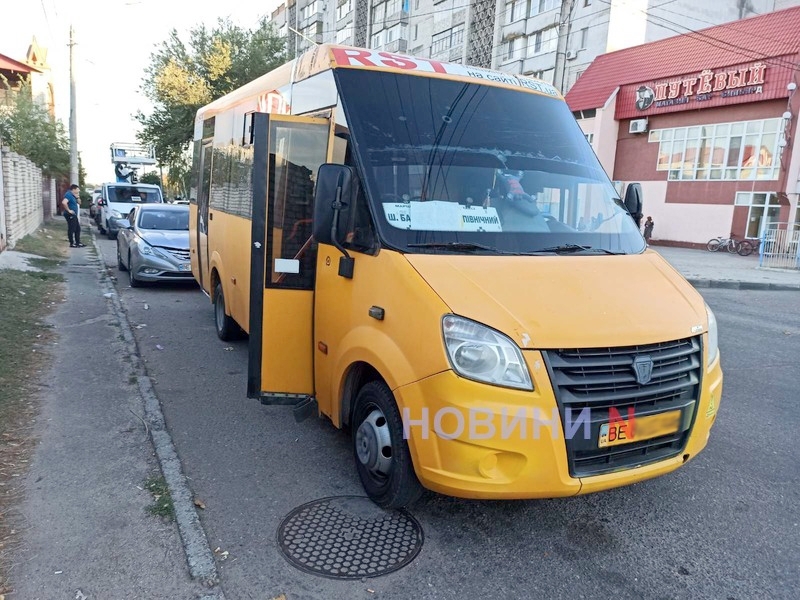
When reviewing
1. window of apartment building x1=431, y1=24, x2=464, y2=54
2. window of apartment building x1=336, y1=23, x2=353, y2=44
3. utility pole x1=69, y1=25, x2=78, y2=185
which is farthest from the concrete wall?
window of apartment building x1=336, y1=23, x2=353, y2=44

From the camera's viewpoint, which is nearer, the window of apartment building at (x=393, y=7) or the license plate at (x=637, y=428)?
the license plate at (x=637, y=428)

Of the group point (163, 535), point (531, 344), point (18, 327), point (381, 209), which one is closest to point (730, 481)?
point (531, 344)

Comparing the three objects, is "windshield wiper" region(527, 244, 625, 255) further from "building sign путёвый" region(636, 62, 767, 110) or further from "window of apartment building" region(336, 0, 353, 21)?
"window of apartment building" region(336, 0, 353, 21)

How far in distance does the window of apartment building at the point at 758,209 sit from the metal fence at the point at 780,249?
579 centimetres

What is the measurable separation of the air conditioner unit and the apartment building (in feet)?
15.7

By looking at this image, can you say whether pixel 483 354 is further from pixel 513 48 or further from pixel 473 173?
pixel 513 48

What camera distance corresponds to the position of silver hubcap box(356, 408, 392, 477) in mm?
3355

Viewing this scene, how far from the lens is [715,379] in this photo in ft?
11.1

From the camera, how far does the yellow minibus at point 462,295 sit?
2.81 metres

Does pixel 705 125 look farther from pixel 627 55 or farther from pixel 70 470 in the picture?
pixel 70 470

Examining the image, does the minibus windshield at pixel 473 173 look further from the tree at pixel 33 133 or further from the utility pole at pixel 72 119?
the tree at pixel 33 133

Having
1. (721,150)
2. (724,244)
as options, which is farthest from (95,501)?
(721,150)

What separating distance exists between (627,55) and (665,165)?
6214mm

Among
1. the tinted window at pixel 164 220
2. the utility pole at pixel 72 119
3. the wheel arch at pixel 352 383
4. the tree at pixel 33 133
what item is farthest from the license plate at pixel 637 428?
the tree at pixel 33 133
